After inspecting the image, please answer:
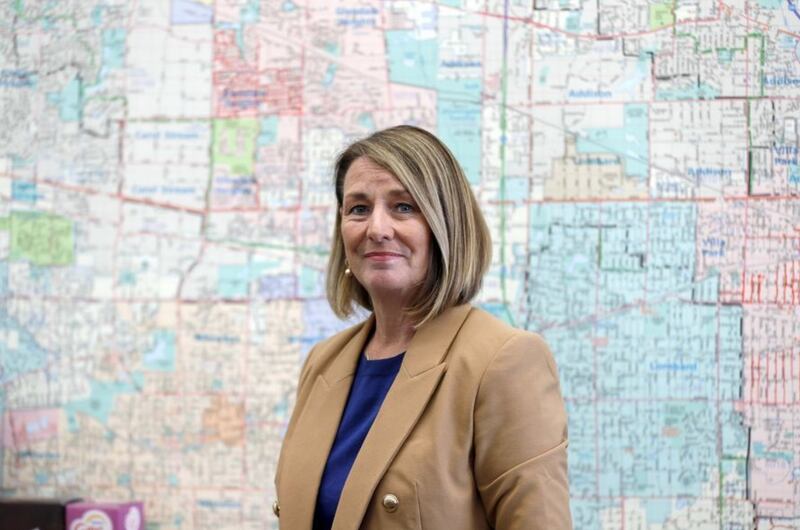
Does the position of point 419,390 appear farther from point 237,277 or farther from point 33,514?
point 33,514

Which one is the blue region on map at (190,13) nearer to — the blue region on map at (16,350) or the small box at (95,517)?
the blue region on map at (16,350)

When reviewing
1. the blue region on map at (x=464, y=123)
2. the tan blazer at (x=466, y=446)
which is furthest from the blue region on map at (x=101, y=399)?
the tan blazer at (x=466, y=446)

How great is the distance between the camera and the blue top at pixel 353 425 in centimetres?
150

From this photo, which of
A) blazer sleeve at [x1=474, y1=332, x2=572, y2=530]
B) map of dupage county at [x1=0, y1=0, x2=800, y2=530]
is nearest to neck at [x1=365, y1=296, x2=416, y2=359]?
blazer sleeve at [x1=474, y1=332, x2=572, y2=530]

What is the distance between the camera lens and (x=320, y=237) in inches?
97.5

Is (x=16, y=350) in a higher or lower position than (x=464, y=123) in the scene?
lower

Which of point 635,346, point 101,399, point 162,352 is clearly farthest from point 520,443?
point 101,399

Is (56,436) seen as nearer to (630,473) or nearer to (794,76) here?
(630,473)

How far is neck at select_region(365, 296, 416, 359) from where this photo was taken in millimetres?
1620

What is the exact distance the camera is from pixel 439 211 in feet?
5.07

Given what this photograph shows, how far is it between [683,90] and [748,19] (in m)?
0.24

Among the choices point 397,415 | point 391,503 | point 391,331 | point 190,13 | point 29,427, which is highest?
point 190,13

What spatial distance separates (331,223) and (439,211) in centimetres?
96

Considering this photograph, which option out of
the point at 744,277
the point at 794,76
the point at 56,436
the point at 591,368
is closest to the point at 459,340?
the point at 591,368
